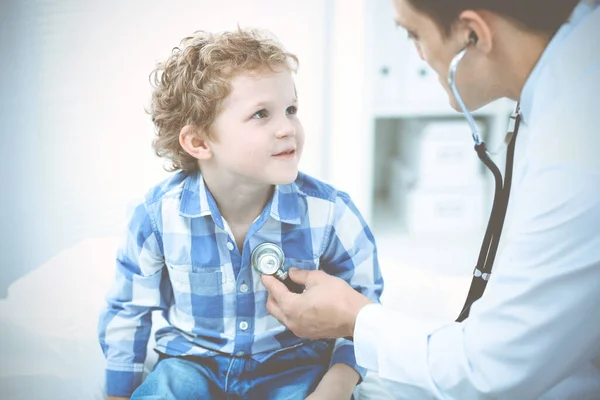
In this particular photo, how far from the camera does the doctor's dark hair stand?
0.79m

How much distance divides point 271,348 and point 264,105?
40 cm

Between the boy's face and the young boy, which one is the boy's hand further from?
the boy's face

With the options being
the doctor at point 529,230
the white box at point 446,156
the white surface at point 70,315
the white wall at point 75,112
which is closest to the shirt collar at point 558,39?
the doctor at point 529,230

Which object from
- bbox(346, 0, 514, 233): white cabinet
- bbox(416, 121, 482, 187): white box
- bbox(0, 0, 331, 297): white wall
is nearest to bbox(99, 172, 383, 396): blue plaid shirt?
bbox(0, 0, 331, 297): white wall

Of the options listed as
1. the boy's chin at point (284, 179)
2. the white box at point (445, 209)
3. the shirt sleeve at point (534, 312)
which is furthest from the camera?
the white box at point (445, 209)

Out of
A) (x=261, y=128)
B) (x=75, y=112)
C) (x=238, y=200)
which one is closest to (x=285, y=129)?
(x=261, y=128)

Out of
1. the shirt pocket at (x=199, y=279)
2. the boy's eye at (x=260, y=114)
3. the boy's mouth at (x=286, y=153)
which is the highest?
the boy's eye at (x=260, y=114)

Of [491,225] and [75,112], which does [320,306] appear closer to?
[491,225]

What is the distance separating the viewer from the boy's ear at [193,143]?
43.3 inches

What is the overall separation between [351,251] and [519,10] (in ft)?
1.58

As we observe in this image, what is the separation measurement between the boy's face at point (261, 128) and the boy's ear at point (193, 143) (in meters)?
0.05

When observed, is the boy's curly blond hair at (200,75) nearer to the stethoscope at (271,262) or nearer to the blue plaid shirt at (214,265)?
the blue plaid shirt at (214,265)

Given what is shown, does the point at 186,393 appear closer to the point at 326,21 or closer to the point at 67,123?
the point at 67,123

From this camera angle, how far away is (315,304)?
0.95m
